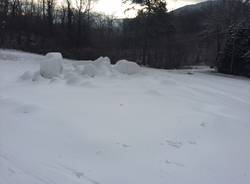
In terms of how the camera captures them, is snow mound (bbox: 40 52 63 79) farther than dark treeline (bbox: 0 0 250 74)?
No

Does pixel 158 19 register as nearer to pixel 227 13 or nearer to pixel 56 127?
pixel 227 13

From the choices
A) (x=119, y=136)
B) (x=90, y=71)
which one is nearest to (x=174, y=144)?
(x=119, y=136)

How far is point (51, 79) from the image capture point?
1198 cm

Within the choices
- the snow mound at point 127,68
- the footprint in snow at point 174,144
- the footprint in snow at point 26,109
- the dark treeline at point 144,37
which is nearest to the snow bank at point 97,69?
the snow mound at point 127,68

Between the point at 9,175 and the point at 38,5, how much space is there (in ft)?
142

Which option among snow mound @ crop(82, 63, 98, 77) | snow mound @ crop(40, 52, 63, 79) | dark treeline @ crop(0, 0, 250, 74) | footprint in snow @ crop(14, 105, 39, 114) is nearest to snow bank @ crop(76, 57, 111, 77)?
snow mound @ crop(82, 63, 98, 77)

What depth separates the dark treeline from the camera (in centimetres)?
2096

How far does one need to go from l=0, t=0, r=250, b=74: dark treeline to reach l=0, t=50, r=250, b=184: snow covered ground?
10866mm

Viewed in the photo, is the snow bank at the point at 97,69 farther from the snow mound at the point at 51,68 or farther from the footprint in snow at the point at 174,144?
the footprint in snow at the point at 174,144

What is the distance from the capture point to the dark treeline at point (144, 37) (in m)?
21.0

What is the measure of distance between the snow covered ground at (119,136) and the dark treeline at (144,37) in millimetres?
10866

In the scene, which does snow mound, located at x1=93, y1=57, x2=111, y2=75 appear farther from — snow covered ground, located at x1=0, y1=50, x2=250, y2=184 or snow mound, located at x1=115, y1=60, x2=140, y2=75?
snow covered ground, located at x1=0, y1=50, x2=250, y2=184

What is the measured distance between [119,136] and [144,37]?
2104 centimetres

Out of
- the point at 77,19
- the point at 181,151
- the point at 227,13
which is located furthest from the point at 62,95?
the point at 77,19
